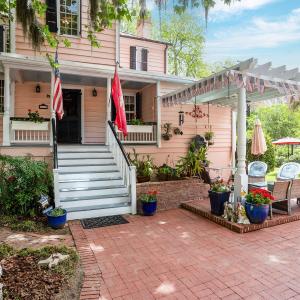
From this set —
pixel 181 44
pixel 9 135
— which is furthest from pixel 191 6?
pixel 181 44

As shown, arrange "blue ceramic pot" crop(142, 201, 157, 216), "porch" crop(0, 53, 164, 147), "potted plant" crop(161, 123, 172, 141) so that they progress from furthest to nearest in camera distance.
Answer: "potted plant" crop(161, 123, 172, 141), "porch" crop(0, 53, 164, 147), "blue ceramic pot" crop(142, 201, 157, 216)

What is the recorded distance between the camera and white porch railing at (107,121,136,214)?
21.7 feet

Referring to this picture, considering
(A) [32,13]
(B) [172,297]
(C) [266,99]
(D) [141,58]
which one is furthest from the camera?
(D) [141,58]

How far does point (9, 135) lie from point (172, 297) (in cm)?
635

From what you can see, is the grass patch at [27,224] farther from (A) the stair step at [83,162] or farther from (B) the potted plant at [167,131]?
(B) the potted plant at [167,131]

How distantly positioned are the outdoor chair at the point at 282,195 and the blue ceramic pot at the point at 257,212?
52cm

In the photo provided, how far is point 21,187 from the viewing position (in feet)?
19.4

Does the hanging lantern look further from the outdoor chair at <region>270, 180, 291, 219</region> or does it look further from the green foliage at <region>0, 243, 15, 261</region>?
the green foliage at <region>0, 243, 15, 261</region>

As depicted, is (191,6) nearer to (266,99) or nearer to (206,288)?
(206,288)

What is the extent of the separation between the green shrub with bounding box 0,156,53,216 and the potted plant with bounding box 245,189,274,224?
4.44m

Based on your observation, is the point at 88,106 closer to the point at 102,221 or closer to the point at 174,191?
the point at 174,191

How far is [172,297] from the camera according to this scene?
304 cm

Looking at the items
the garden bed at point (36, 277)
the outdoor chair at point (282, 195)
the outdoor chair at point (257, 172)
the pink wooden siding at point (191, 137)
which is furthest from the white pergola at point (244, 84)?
the garden bed at point (36, 277)

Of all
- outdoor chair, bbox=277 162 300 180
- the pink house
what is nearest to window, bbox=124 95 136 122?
the pink house
